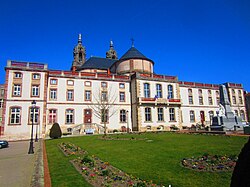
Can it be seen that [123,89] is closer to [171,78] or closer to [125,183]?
[171,78]

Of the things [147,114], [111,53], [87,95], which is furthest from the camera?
[111,53]

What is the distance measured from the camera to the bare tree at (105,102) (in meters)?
32.3

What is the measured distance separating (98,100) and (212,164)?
90.2ft

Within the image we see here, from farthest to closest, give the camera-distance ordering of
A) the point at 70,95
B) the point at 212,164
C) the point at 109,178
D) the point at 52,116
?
the point at 70,95 → the point at 52,116 → the point at 212,164 → the point at 109,178

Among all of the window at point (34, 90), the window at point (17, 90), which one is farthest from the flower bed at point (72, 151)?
the window at point (17, 90)

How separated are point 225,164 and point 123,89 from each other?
2897 centimetres

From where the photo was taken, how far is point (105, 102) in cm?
3269

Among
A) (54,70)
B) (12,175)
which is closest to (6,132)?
(54,70)

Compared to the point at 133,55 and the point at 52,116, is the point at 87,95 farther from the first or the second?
the point at 133,55

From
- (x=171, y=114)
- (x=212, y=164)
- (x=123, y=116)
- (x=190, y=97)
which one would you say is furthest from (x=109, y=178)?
(x=190, y=97)

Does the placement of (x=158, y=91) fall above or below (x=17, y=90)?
above

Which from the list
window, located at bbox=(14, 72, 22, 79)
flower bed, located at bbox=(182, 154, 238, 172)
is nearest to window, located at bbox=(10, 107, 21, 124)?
window, located at bbox=(14, 72, 22, 79)

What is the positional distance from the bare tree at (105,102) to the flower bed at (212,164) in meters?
25.3

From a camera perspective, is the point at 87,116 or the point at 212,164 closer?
the point at 212,164
